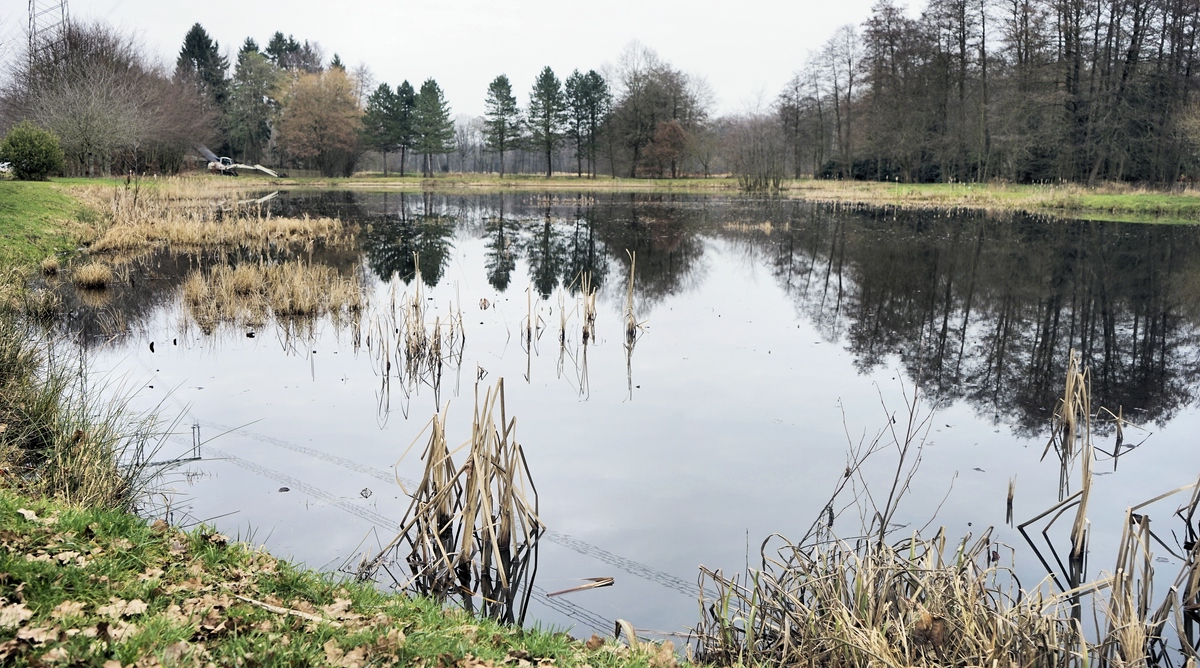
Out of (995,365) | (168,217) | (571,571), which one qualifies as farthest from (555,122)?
(571,571)

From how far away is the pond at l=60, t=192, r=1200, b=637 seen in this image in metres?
5.76

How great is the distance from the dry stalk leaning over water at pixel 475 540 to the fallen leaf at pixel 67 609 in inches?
63.8

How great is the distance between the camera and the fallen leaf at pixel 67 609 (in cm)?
341

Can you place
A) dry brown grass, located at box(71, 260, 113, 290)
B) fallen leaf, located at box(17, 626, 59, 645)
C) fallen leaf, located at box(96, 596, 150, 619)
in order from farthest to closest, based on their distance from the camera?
dry brown grass, located at box(71, 260, 113, 290) < fallen leaf, located at box(96, 596, 150, 619) < fallen leaf, located at box(17, 626, 59, 645)

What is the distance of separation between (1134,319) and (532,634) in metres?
12.3

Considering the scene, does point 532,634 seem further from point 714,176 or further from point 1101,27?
point 714,176

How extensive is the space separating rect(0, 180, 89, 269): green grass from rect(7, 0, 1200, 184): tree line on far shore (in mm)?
8389

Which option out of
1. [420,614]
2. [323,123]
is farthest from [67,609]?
[323,123]

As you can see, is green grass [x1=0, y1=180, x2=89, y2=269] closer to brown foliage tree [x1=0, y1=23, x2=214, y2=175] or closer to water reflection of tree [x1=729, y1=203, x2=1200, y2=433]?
brown foliage tree [x1=0, y1=23, x2=214, y2=175]

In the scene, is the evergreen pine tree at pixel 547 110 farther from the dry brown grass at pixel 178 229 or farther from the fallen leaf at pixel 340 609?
the fallen leaf at pixel 340 609

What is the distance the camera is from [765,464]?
697 centimetres

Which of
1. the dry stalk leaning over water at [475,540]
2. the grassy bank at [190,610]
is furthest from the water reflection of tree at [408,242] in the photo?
the grassy bank at [190,610]

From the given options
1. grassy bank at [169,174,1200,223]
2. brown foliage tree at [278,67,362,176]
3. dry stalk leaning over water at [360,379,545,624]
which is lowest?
dry stalk leaning over water at [360,379,545,624]

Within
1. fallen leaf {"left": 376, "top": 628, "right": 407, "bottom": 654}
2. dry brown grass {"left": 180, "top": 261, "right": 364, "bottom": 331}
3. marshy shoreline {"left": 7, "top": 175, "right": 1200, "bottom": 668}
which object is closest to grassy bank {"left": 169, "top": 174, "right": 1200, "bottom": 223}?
dry brown grass {"left": 180, "top": 261, "right": 364, "bottom": 331}
